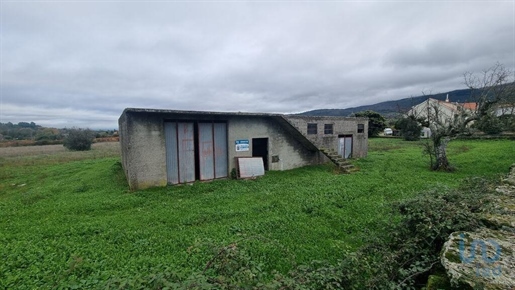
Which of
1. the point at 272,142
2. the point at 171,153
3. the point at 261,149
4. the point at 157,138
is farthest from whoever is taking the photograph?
the point at 261,149

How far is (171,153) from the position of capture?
9.89m

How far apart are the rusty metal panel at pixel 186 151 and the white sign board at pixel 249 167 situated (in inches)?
90.0

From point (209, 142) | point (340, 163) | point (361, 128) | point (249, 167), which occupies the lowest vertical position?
point (340, 163)

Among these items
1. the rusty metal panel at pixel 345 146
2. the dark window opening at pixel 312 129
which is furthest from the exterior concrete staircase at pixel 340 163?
the rusty metal panel at pixel 345 146

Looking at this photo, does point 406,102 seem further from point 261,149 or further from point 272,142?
point 261,149

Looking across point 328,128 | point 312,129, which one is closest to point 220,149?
point 312,129

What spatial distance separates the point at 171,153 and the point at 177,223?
4.65m

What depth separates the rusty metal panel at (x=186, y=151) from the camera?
10.1 meters

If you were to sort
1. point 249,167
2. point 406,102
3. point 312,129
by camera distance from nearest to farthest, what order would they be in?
point 249,167 → point 312,129 → point 406,102

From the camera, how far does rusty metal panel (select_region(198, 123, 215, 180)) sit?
10491 millimetres

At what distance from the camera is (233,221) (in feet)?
19.6

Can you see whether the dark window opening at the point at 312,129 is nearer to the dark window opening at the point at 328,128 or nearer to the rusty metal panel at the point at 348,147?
the dark window opening at the point at 328,128

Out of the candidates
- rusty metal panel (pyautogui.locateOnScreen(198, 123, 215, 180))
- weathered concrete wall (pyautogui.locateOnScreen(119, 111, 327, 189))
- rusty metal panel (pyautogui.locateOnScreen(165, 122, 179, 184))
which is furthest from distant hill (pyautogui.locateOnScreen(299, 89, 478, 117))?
rusty metal panel (pyautogui.locateOnScreen(165, 122, 179, 184))

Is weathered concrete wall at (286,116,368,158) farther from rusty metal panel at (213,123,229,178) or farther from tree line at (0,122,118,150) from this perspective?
tree line at (0,122,118,150)
